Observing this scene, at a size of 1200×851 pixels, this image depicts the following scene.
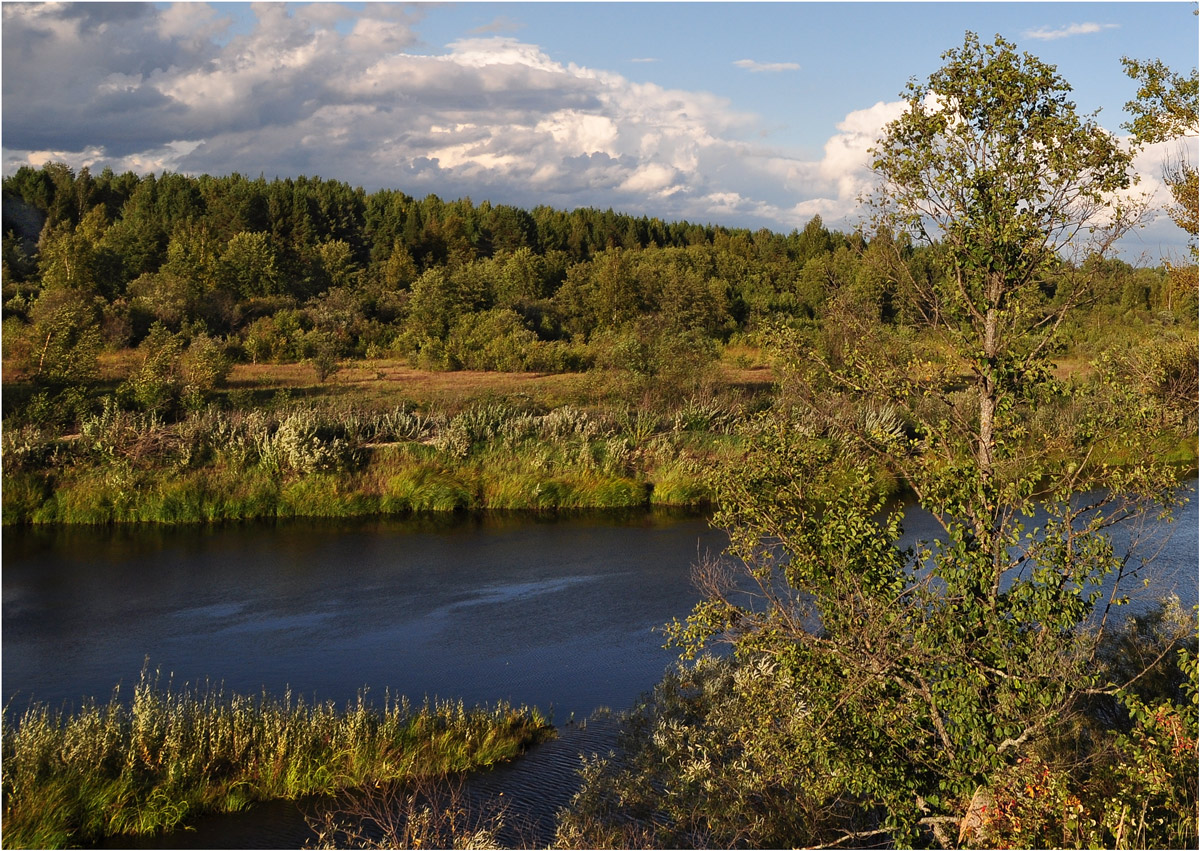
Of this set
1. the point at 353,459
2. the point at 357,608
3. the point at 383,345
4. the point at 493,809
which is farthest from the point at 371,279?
the point at 493,809

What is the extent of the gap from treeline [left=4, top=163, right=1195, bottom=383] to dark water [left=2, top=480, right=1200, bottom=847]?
649 cm

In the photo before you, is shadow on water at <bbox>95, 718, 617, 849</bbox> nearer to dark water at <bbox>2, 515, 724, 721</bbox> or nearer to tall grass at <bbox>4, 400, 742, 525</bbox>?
dark water at <bbox>2, 515, 724, 721</bbox>

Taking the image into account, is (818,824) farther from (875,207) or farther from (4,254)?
(4,254)

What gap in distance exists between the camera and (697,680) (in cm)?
1191

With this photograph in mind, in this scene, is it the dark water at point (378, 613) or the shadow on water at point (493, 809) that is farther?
the dark water at point (378, 613)

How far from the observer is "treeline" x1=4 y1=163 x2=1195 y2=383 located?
38531mm

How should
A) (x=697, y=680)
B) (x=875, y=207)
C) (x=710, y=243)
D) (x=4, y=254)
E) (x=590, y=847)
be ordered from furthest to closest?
1. (x=710, y=243)
2. (x=4, y=254)
3. (x=697, y=680)
4. (x=875, y=207)
5. (x=590, y=847)

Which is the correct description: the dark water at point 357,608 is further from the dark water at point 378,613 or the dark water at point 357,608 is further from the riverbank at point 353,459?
the riverbank at point 353,459

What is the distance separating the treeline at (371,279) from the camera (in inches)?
1517

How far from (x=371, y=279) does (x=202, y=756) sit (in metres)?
51.9

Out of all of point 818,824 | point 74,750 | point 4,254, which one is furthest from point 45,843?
point 4,254

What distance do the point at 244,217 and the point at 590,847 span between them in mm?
62044

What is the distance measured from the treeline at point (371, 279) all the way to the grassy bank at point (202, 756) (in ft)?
43.3

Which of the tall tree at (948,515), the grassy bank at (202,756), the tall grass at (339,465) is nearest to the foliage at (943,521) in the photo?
the tall tree at (948,515)
